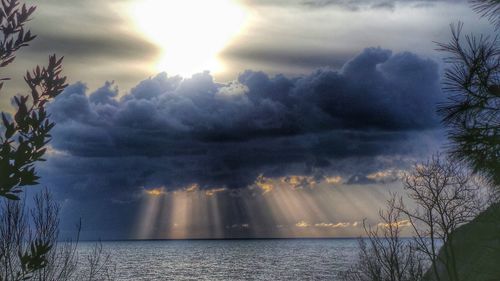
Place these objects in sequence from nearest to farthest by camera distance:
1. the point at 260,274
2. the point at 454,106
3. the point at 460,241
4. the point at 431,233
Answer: the point at 454,106 → the point at 431,233 → the point at 460,241 → the point at 260,274

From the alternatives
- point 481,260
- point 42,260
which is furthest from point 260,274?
point 42,260

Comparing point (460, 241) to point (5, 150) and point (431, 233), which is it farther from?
point (5, 150)

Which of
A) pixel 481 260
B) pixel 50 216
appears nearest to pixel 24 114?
pixel 50 216

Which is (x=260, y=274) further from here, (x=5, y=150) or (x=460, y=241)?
(x=5, y=150)

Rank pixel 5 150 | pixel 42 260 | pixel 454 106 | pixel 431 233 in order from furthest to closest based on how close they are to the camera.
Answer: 1. pixel 431 233
2. pixel 454 106
3. pixel 42 260
4. pixel 5 150

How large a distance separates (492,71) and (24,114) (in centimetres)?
920

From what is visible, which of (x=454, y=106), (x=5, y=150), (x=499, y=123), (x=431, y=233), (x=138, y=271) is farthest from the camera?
(x=138, y=271)

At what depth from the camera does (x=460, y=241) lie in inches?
1868

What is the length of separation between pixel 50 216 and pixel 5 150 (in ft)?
43.1

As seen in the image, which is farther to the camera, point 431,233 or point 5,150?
point 431,233

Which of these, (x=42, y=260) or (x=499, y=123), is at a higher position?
(x=499, y=123)

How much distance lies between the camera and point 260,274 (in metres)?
158

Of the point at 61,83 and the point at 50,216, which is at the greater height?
the point at 61,83

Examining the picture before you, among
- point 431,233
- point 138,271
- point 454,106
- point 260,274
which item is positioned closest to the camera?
point 454,106
